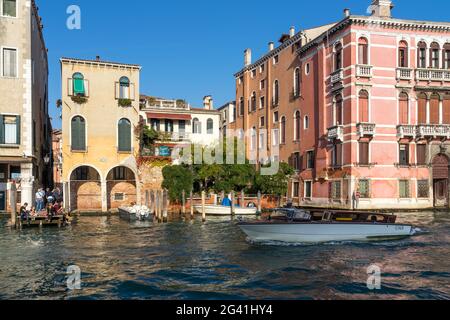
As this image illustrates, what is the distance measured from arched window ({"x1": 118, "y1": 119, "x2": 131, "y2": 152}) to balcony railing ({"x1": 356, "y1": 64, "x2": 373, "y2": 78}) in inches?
601

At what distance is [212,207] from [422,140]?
14504 millimetres

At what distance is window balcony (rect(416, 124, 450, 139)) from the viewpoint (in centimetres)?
2998

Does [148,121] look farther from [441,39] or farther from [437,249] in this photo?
[437,249]

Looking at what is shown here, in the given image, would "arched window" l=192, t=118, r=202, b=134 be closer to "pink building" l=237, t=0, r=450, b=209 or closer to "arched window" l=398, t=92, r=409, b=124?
"pink building" l=237, t=0, r=450, b=209

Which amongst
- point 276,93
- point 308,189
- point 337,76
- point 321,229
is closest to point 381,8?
point 337,76

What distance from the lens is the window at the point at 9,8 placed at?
2520 centimetres

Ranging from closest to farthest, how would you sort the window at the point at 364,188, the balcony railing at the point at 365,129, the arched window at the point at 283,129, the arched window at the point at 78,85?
the balcony railing at the point at 365,129 → the window at the point at 364,188 → the arched window at the point at 78,85 → the arched window at the point at 283,129

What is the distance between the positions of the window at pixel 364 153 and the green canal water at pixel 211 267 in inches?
430

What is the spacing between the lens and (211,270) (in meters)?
11.8

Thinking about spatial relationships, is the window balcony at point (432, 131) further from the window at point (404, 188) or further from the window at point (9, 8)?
the window at point (9, 8)

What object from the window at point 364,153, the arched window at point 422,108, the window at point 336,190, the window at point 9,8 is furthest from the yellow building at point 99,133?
the arched window at point 422,108

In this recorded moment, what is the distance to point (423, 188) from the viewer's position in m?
31.0

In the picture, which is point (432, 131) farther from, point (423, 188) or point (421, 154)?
point (423, 188)
